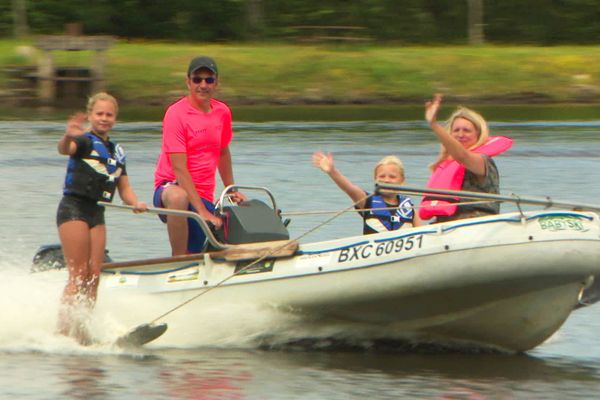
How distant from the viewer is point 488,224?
8.03 metres

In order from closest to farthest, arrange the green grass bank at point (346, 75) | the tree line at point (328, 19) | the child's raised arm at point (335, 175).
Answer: the child's raised arm at point (335, 175), the green grass bank at point (346, 75), the tree line at point (328, 19)

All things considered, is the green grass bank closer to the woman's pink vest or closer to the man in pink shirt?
the man in pink shirt

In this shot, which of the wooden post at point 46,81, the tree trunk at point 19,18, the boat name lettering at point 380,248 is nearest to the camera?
the boat name lettering at point 380,248

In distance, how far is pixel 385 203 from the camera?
28.5ft

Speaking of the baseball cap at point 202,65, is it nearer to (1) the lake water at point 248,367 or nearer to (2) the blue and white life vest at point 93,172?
(2) the blue and white life vest at point 93,172

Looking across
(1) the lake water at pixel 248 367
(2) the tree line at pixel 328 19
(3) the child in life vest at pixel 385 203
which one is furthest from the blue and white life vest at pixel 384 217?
(2) the tree line at pixel 328 19

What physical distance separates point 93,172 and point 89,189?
98mm

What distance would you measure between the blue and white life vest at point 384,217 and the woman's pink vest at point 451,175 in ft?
0.73

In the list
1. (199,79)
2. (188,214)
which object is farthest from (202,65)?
(188,214)

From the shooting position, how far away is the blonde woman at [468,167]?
26.8 ft

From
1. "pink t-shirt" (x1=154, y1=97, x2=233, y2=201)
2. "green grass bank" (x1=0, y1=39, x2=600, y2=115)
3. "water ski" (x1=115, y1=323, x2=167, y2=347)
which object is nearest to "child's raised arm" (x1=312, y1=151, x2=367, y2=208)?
"pink t-shirt" (x1=154, y1=97, x2=233, y2=201)

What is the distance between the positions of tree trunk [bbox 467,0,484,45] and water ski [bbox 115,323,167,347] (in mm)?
37749

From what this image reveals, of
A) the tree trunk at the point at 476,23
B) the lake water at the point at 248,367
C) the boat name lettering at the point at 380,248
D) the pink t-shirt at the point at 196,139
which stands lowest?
the lake water at the point at 248,367

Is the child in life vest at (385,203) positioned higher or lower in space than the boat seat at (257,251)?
higher
